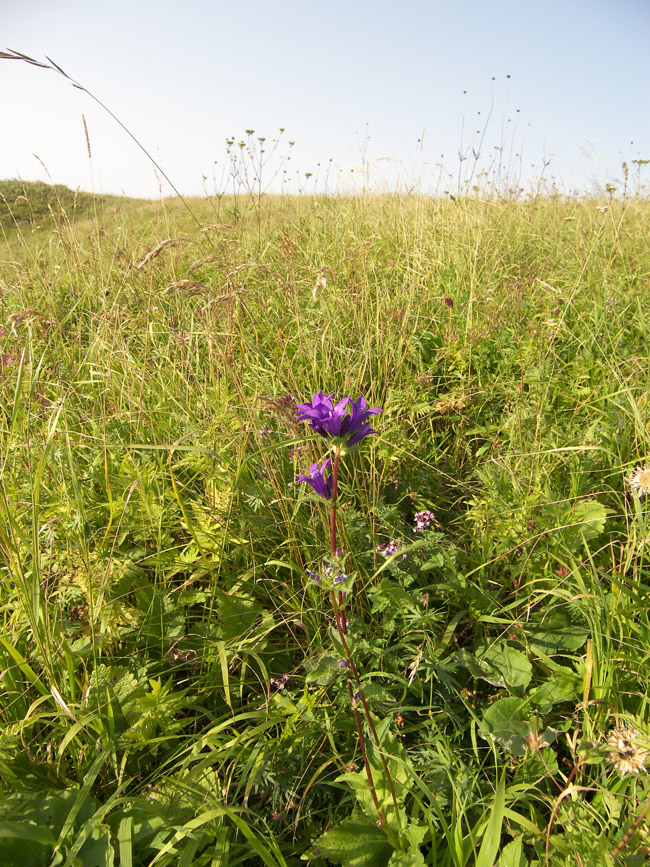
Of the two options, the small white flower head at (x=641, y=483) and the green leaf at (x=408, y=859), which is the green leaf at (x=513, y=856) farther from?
the small white flower head at (x=641, y=483)

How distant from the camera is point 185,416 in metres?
1.90

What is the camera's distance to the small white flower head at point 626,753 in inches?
34.7

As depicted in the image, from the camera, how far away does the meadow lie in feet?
3.33

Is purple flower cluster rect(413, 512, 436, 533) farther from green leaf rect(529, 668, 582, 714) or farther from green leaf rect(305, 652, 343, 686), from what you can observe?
green leaf rect(305, 652, 343, 686)

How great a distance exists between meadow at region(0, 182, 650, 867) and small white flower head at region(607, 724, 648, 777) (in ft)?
0.04

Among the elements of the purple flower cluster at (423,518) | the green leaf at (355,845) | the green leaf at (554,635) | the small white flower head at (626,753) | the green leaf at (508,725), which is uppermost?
the purple flower cluster at (423,518)

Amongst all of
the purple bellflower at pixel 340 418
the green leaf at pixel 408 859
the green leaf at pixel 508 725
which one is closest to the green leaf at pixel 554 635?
the green leaf at pixel 508 725

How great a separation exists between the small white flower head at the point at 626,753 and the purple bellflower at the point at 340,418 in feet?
2.36

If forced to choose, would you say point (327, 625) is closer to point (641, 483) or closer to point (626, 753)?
point (626, 753)

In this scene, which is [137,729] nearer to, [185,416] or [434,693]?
[434,693]

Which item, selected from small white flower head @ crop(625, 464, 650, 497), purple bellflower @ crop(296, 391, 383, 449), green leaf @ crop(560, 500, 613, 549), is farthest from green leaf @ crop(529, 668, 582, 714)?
purple bellflower @ crop(296, 391, 383, 449)

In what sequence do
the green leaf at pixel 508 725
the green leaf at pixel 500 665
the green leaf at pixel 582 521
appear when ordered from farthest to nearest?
the green leaf at pixel 582 521
the green leaf at pixel 500 665
the green leaf at pixel 508 725

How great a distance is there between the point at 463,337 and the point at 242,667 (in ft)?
5.94

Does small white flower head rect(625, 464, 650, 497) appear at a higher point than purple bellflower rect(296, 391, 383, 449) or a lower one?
lower
